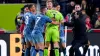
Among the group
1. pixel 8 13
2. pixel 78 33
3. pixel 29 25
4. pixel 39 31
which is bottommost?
pixel 8 13

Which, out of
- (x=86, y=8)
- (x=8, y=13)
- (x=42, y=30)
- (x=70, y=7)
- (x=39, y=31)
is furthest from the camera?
(x=8, y=13)

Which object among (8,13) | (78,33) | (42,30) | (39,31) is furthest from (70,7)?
(39,31)

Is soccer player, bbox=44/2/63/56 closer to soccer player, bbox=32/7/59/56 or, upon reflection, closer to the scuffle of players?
the scuffle of players

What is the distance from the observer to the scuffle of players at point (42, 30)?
1934cm

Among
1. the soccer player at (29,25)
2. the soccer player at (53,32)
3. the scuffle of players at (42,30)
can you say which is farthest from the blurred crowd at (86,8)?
the soccer player at (29,25)

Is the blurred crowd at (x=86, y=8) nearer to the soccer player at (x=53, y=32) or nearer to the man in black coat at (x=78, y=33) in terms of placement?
the man in black coat at (x=78, y=33)

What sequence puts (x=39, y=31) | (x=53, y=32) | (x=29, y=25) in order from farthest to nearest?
(x=53, y=32)
(x=29, y=25)
(x=39, y=31)

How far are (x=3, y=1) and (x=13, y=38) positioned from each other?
5.25 m

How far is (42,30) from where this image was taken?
19.5 metres

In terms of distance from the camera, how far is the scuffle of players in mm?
19344

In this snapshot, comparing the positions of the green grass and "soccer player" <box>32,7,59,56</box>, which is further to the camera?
the green grass

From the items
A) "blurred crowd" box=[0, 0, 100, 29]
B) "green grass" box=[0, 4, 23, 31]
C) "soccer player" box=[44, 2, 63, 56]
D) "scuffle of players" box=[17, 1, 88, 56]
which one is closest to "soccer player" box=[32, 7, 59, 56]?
"scuffle of players" box=[17, 1, 88, 56]

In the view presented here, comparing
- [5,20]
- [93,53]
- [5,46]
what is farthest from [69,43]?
[5,20]

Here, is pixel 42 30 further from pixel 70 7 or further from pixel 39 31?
pixel 70 7
